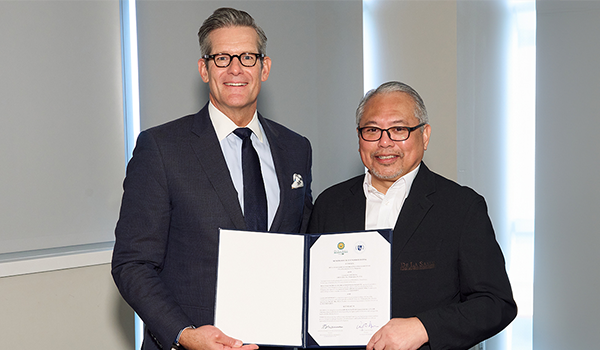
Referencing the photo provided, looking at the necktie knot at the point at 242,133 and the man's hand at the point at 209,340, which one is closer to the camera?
the man's hand at the point at 209,340

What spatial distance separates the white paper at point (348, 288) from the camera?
1.49 metres

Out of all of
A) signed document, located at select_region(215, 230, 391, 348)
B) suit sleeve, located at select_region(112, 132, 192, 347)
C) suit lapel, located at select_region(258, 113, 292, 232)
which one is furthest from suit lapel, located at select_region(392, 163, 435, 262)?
suit sleeve, located at select_region(112, 132, 192, 347)

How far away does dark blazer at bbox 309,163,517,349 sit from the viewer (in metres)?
1.49

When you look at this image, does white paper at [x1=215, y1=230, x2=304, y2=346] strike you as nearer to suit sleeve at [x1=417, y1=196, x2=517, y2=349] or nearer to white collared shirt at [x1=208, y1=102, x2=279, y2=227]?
A: white collared shirt at [x1=208, y1=102, x2=279, y2=227]

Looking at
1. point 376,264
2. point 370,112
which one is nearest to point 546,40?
point 370,112

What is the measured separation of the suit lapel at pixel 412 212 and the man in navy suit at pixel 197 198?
40 centimetres

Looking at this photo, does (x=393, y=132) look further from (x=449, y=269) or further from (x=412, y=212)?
(x=449, y=269)

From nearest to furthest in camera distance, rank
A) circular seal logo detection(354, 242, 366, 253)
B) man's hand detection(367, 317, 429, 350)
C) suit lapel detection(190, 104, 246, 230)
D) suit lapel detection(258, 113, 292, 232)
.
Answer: man's hand detection(367, 317, 429, 350), circular seal logo detection(354, 242, 366, 253), suit lapel detection(190, 104, 246, 230), suit lapel detection(258, 113, 292, 232)

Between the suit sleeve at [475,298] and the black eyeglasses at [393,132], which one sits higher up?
the black eyeglasses at [393,132]

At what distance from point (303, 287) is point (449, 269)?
0.45 m

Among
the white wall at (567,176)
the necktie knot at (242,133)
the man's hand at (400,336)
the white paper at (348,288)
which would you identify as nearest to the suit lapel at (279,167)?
the necktie knot at (242,133)

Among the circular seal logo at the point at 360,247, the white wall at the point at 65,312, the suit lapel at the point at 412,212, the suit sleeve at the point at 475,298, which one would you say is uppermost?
the suit lapel at the point at 412,212

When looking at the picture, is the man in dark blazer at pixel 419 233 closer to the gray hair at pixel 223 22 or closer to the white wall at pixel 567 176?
the gray hair at pixel 223 22

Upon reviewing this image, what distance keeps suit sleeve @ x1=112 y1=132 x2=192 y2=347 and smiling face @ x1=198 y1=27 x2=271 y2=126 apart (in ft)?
0.93
